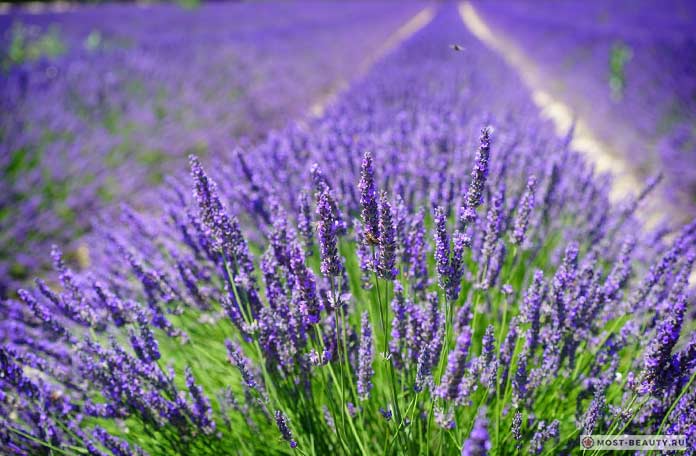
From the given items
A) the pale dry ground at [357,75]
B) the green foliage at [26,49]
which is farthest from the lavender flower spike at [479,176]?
the green foliage at [26,49]

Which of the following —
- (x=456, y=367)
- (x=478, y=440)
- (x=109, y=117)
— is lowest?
(x=478, y=440)

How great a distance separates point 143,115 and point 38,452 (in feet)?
13.6

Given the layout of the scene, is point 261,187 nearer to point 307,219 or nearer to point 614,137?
point 307,219

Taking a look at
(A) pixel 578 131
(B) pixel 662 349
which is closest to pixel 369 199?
(B) pixel 662 349

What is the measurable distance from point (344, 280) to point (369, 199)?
0.51m

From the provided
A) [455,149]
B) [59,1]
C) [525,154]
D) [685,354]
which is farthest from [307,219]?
[59,1]

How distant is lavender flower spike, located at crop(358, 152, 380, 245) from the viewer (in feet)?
2.70

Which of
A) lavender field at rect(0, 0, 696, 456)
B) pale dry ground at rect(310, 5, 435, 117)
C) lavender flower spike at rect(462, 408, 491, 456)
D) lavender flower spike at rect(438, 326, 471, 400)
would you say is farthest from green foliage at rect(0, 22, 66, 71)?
lavender flower spike at rect(462, 408, 491, 456)

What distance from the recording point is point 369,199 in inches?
33.8

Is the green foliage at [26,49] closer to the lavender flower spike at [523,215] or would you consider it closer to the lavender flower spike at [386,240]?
the lavender flower spike at [386,240]

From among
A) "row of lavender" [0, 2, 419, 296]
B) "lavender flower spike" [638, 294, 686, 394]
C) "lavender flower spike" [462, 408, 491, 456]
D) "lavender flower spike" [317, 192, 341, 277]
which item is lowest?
"lavender flower spike" [462, 408, 491, 456]

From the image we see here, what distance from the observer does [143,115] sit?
4602 mm

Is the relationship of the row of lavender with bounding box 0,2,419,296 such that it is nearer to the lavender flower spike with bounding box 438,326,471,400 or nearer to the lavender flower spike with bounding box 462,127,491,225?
the lavender flower spike with bounding box 462,127,491,225

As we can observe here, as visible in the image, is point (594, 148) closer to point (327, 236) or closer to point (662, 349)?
point (662, 349)
